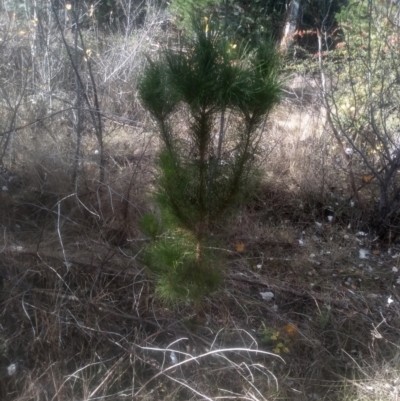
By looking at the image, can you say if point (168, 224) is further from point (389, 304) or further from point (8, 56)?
point (8, 56)

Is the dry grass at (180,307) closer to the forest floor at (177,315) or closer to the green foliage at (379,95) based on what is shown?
the forest floor at (177,315)

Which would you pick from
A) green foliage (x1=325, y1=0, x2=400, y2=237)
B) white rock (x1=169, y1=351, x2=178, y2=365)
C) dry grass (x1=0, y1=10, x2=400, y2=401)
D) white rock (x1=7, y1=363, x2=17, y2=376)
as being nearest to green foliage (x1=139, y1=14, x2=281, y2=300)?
dry grass (x1=0, y1=10, x2=400, y2=401)

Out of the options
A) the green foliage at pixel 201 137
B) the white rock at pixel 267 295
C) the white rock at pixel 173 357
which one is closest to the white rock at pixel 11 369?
the white rock at pixel 173 357

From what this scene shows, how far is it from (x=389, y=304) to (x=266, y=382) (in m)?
1.25

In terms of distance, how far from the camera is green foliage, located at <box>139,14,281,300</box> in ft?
7.39

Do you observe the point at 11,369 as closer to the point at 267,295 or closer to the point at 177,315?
the point at 177,315

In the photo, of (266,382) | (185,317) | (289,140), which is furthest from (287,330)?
(289,140)

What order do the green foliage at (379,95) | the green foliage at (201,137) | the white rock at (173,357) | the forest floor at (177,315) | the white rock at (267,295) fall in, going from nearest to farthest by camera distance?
the green foliage at (201,137)
the forest floor at (177,315)
the white rock at (173,357)
the white rock at (267,295)
the green foliage at (379,95)

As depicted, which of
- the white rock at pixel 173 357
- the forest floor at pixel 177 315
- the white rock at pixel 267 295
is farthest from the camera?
the white rock at pixel 267 295

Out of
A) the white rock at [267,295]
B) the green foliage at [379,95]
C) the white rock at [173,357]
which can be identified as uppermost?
the green foliage at [379,95]

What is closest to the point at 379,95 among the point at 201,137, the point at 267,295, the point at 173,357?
the point at 267,295

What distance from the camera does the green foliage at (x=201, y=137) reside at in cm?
225

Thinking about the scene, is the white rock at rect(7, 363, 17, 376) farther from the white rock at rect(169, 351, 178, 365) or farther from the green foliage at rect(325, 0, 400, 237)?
the green foliage at rect(325, 0, 400, 237)

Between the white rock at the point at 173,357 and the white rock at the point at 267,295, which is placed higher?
the white rock at the point at 173,357
